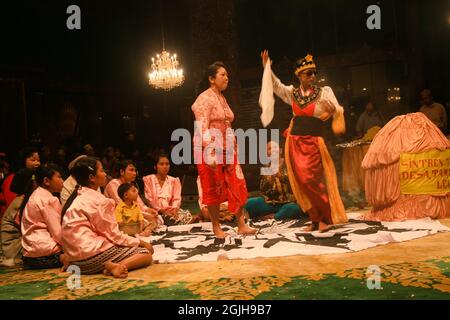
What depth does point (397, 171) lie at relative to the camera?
5570mm

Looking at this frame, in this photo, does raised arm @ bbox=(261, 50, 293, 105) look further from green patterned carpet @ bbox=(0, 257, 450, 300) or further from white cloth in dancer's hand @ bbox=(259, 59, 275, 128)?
green patterned carpet @ bbox=(0, 257, 450, 300)

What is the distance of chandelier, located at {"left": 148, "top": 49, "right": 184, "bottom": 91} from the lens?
39.0 feet

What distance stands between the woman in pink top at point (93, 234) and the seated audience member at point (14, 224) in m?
0.92

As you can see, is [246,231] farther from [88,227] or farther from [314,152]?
[88,227]

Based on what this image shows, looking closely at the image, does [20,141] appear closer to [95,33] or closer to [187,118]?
[95,33]

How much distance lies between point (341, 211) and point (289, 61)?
8.43 meters

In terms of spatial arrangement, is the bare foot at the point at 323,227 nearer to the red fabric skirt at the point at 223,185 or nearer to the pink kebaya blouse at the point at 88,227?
the red fabric skirt at the point at 223,185

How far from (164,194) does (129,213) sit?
3.67 feet

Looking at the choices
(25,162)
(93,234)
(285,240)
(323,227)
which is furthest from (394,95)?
(93,234)

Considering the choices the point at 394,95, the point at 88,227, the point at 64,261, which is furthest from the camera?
the point at 394,95

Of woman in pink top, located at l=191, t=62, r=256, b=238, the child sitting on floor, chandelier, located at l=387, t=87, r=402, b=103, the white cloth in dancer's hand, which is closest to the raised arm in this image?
the white cloth in dancer's hand

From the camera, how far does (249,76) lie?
13.7 metres

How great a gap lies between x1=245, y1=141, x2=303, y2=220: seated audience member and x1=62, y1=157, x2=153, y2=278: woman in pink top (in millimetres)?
2587

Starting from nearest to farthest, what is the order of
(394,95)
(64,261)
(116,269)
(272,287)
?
(272,287)
(116,269)
(64,261)
(394,95)
